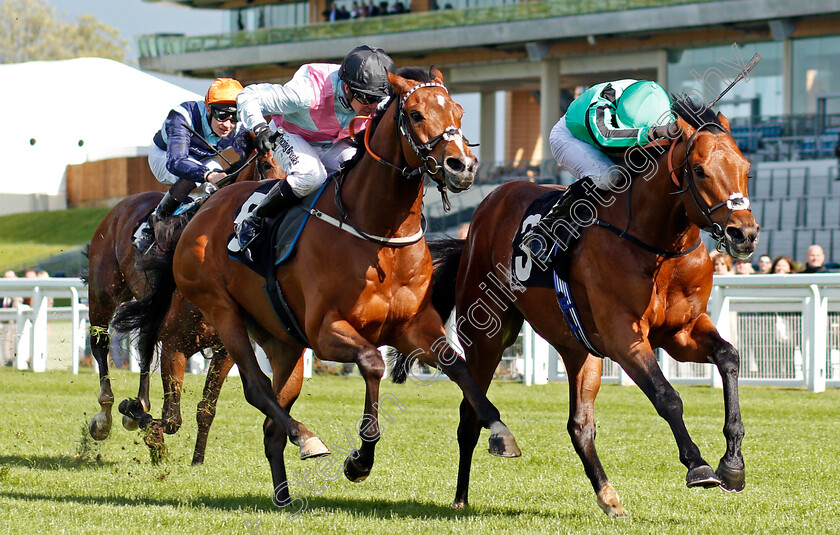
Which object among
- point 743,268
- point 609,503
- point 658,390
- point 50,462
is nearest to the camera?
point 658,390

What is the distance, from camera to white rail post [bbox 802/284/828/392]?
9766 mm

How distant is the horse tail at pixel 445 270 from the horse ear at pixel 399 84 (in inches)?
53.7

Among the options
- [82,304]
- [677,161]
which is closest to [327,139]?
[677,161]

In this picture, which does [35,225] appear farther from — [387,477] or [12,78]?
[387,477]

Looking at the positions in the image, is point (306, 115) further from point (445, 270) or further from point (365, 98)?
point (445, 270)

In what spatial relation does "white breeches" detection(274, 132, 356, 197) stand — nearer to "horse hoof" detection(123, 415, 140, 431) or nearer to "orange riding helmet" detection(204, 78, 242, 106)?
"orange riding helmet" detection(204, 78, 242, 106)

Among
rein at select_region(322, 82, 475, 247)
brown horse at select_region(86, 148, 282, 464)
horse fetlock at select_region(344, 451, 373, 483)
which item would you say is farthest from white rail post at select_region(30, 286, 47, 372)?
horse fetlock at select_region(344, 451, 373, 483)

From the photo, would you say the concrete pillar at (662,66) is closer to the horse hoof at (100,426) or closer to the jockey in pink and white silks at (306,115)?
the horse hoof at (100,426)

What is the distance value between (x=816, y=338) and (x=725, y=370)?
5577 millimetres

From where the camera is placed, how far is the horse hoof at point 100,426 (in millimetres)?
6949

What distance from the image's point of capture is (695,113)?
186 inches

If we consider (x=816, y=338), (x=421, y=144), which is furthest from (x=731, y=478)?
(x=816, y=338)

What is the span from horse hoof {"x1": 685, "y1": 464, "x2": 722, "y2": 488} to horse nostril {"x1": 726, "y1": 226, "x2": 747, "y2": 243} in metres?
0.88

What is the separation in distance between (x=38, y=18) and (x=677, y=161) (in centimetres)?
4849
